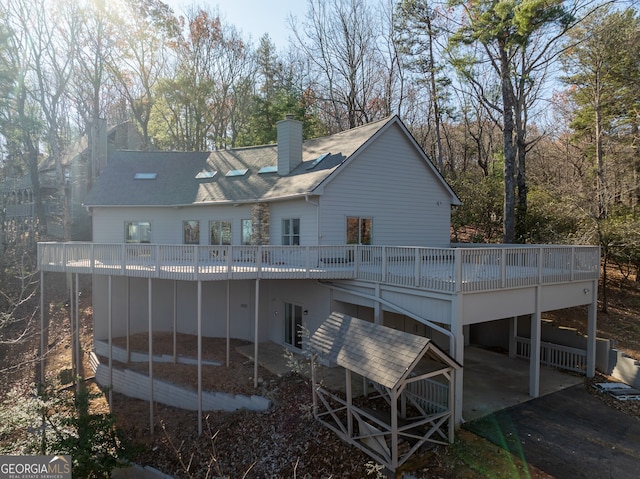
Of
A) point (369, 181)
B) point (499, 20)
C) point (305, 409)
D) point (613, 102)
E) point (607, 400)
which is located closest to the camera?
point (305, 409)

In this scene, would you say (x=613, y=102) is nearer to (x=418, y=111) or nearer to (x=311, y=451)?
(x=418, y=111)

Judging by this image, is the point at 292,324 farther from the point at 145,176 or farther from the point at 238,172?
the point at 145,176

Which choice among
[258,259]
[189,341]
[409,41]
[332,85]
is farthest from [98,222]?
[409,41]

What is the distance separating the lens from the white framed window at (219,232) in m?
16.5

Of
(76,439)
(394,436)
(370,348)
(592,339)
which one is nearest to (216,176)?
(76,439)

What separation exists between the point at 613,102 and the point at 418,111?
13.8 metres

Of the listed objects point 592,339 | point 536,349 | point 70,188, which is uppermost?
point 70,188

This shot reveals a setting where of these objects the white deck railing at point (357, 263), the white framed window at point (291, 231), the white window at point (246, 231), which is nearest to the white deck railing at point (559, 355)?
the white deck railing at point (357, 263)

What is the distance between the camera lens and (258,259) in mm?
11375

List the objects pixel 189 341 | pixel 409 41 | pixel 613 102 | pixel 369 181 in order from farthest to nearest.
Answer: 1. pixel 409 41
2. pixel 613 102
3. pixel 189 341
4. pixel 369 181

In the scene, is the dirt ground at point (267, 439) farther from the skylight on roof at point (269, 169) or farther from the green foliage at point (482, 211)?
the green foliage at point (482, 211)

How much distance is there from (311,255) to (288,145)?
621cm

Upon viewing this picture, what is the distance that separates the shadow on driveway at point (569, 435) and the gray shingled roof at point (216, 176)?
8.69m

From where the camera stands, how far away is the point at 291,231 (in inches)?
580
